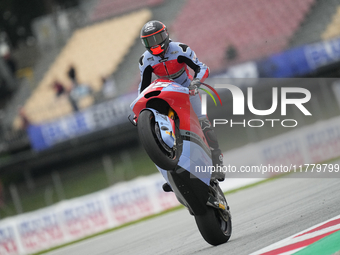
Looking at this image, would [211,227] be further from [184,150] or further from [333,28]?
[333,28]


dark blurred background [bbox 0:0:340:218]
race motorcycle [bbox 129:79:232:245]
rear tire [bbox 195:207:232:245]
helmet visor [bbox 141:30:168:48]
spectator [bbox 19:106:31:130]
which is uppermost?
helmet visor [bbox 141:30:168:48]

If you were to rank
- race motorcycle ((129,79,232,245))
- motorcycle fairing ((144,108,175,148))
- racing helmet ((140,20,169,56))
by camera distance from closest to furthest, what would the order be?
motorcycle fairing ((144,108,175,148)), race motorcycle ((129,79,232,245)), racing helmet ((140,20,169,56))

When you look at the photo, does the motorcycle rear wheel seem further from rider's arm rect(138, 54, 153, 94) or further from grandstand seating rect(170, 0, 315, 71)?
grandstand seating rect(170, 0, 315, 71)

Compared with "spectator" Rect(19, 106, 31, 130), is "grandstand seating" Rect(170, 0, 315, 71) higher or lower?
lower

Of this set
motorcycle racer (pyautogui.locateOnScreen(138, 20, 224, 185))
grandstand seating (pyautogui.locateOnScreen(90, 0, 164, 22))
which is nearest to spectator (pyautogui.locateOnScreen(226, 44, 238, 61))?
grandstand seating (pyautogui.locateOnScreen(90, 0, 164, 22))

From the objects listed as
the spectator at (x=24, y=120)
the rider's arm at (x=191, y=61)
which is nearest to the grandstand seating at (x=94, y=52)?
the spectator at (x=24, y=120)

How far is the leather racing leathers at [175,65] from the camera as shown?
4988mm

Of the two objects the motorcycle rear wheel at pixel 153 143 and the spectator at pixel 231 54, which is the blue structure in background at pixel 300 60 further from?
the motorcycle rear wheel at pixel 153 143

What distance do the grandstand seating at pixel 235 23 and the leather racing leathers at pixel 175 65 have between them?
13144 millimetres

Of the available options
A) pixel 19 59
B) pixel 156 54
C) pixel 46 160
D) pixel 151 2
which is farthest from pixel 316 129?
pixel 19 59

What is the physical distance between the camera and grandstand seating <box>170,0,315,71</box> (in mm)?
19016

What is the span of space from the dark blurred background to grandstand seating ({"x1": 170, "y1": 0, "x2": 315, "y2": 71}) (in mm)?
44

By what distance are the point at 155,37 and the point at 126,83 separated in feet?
47.9

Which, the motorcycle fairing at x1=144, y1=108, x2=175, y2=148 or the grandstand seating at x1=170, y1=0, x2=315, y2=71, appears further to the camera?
the grandstand seating at x1=170, y1=0, x2=315, y2=71
